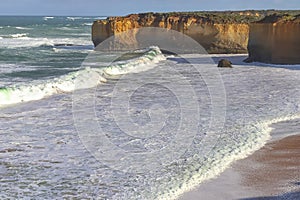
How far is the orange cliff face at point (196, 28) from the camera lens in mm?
33000

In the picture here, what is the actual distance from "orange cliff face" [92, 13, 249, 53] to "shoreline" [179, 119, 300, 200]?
2507cm

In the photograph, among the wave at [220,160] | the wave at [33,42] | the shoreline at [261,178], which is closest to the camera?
the shoreline at [261,178]

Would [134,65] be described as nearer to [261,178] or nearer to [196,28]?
[196,28]

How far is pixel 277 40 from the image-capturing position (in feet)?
79.2

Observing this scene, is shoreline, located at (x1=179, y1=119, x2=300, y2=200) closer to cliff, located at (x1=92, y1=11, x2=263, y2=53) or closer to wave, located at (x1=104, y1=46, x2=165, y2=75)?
wave, located at (x1=104, y1=46, x2=165, y2=75)

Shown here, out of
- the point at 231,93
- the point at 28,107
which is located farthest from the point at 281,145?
the point at 28,107

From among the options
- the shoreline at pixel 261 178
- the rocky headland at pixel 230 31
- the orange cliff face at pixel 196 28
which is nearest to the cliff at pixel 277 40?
the rocky headland at pixel 230 31

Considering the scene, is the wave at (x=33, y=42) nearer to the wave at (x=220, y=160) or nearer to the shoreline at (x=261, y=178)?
the wave at (x=220, y=160)

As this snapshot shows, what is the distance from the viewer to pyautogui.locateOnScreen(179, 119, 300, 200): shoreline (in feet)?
19.6

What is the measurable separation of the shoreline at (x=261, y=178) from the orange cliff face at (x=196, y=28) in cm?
2507

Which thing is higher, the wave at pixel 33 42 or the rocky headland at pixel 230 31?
the rocky headland at pixel 230 31

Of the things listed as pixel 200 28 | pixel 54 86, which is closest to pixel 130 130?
pixel 54 86

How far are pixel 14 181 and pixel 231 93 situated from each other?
9.27 metres

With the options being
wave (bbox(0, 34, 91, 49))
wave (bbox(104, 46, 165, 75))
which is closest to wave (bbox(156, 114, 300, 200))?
wave (bbox(104, 46, 165, 75))
